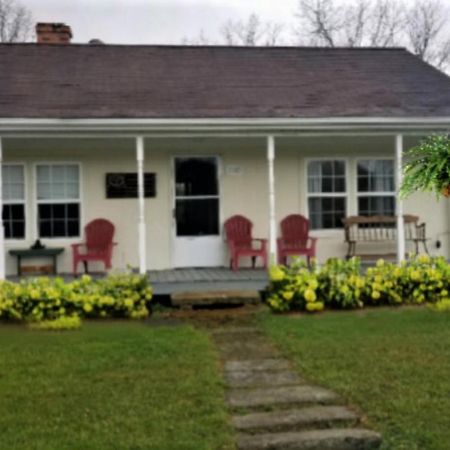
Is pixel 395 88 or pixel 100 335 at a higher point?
pixel 395 88

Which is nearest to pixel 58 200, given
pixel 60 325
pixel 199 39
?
pixel 60 325

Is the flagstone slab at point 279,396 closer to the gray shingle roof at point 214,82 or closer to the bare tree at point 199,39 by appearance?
the gray shingle roof at point 214,82

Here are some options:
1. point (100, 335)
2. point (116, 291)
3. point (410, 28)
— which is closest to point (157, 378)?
point (100, 335)

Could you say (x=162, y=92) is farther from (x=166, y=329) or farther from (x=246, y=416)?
(x=246, y=416)

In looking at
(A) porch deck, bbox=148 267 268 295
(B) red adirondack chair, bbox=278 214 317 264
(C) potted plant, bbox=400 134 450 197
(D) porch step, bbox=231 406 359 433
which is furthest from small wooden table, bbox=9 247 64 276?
(C) potted plant, bbox=400 134 450 197

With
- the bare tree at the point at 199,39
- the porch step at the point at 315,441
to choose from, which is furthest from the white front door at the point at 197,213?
the bare tree at the point at 199,39

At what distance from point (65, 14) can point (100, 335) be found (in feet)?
69.9

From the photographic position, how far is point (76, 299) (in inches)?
313

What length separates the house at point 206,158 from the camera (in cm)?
967

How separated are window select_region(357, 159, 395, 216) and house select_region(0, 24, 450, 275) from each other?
0.02 m

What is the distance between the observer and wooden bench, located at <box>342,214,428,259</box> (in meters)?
10.9

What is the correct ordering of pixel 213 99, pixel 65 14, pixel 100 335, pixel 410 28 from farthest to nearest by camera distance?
pixel 410 28
pixel 65 14
pixel 213 99
pixel 100 335

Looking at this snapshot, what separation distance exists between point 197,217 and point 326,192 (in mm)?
2361

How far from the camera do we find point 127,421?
13.8 ft
